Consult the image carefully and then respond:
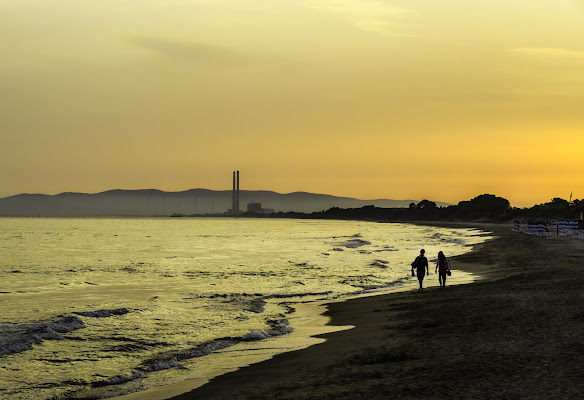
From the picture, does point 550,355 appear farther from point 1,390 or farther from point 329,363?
point 1,390

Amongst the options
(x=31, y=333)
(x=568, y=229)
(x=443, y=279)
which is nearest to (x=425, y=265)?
(x=443, y=279)

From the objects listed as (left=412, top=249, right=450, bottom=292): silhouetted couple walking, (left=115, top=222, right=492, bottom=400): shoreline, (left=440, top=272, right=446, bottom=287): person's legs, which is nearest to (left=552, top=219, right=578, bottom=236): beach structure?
(left=440, top=272, right=446, bottom=287): person's legs

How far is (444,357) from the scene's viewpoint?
1197cm

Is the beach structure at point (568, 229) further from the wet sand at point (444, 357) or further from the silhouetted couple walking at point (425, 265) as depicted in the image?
the wet sand at point (444, 357)

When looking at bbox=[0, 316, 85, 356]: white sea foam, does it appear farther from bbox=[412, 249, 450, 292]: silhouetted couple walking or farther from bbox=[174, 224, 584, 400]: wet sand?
bbox=[412, 249, 450, 292]: silhouetted couple walking

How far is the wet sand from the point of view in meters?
9.82

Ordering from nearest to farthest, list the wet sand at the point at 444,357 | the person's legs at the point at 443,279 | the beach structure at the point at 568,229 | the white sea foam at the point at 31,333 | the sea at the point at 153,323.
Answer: the wet sand at the point at 444,357, the sea at the point at 153,323, the white sea foam at the point at 31,333, the person's legs at the point at 443,279, the beach structure at the point at 568,229

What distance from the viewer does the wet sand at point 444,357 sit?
9820mm

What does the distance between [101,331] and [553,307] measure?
43.6 ft

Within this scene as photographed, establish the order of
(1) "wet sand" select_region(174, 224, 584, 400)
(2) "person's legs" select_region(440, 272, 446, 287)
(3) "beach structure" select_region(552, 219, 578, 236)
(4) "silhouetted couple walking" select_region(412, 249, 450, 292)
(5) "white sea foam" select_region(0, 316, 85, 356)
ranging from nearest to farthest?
(1) "wet sand" select_region(174, 224, 584, 400) → (5) "white sea foam" select_region(0, 316, 85, 356) → (4) "silhouetted couple walking" select_region(412, 249, 450, 292) → (2) "person's legs" select_region(440, 272, 446, 287) → (3) "beach structure" select_region(552, 219, 578, 236)

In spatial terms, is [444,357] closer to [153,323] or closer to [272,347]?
[272,347]

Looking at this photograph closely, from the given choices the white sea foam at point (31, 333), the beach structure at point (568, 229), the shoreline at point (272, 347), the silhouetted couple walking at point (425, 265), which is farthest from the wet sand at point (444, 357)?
the beach structure at point (568, 229)

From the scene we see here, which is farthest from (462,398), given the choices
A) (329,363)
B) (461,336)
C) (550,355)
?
(461,336)

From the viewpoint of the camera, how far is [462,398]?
358 inches
